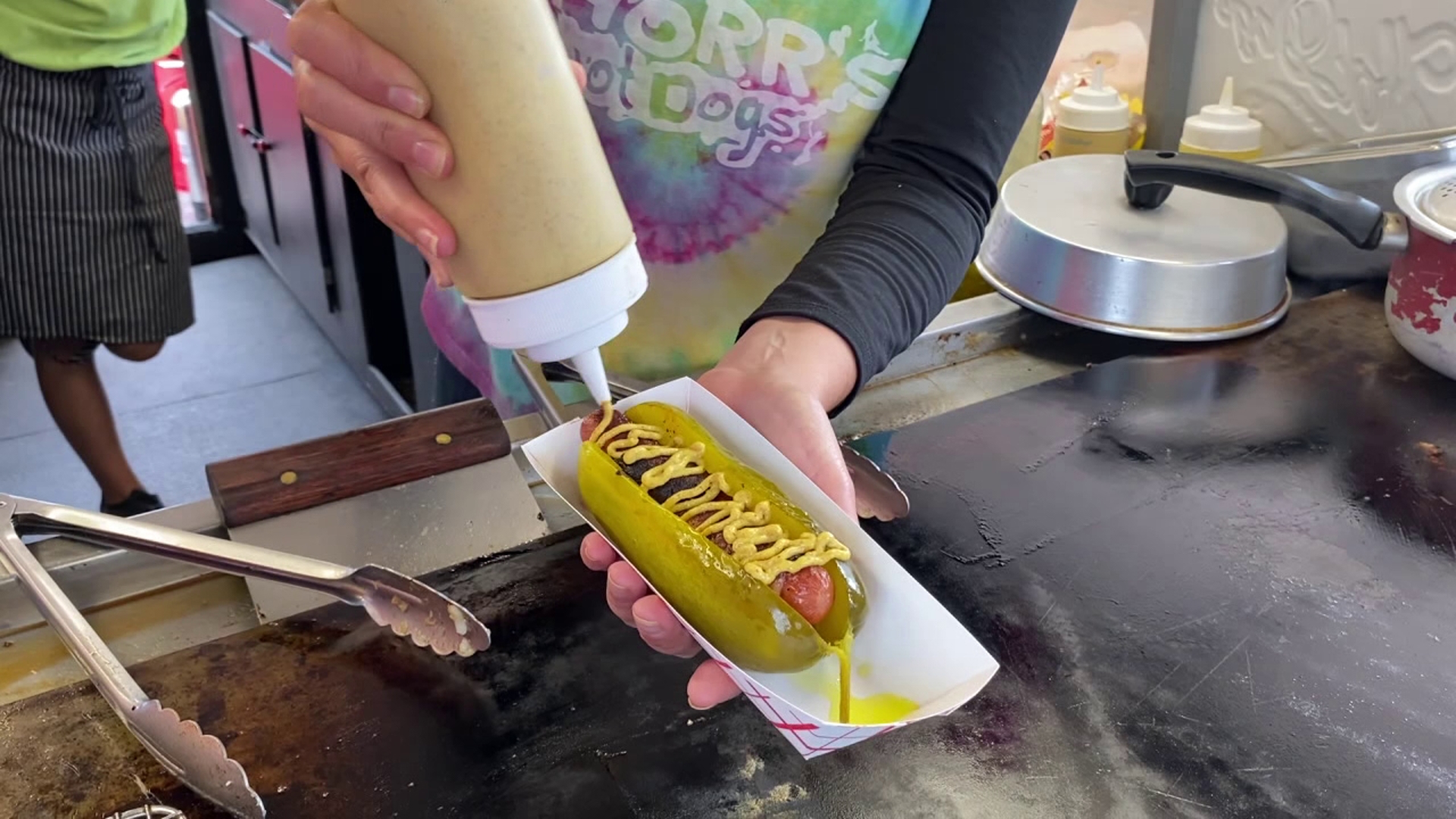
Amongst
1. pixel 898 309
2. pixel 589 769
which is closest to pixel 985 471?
pixel 898 309

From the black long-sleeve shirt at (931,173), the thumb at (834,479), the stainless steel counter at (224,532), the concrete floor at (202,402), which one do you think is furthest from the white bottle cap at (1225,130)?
the concrete floor at (202,402)

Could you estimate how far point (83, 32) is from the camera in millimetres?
1755

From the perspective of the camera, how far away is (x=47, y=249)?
6.19 ft

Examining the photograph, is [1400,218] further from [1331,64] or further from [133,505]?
[133,505]

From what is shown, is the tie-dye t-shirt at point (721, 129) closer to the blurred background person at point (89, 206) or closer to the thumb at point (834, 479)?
the thumb at point (834, 479)

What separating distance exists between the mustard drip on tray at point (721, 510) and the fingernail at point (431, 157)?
24cm

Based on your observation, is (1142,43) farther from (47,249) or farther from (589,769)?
(47,249)

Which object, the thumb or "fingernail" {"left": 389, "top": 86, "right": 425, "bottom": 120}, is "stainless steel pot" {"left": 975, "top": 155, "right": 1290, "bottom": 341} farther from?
"fingernail" {"left": 389, "top": 86, "right": 425, "bottom": 120}

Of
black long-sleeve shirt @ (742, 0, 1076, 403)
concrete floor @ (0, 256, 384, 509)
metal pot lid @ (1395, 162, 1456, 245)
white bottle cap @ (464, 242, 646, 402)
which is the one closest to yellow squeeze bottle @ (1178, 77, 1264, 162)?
metal pot lid @ (1395, 162, 1456, 245)

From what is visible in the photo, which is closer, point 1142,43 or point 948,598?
point 948,598

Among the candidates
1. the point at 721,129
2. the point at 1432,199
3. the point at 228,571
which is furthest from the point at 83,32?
the point at 1432,199

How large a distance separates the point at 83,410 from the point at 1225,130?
2.04 m

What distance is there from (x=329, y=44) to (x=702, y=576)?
0.39 metres

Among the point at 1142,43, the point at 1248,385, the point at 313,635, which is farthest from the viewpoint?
the point at 1142,43
